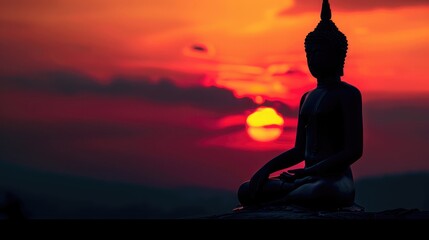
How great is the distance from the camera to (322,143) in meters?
14.7

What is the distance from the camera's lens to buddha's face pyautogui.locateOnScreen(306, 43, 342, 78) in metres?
14.8

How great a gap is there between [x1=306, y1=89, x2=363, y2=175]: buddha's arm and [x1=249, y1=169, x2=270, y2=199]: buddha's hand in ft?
2.08

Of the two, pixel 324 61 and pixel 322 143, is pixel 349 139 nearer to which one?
pixel 322 143

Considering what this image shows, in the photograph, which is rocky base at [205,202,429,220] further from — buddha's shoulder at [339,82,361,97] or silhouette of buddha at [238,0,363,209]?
buddha's shoulder at [339,82,361,97]

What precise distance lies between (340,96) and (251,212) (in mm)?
2015

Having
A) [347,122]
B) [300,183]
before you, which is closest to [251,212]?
[300,183]

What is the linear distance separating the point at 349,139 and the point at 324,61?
3.64 feet

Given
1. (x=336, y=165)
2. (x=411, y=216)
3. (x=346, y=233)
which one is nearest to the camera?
(x=346, y=233)

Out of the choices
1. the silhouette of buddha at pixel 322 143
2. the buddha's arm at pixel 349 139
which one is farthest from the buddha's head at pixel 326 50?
the buddha's arm at pixel 349 139

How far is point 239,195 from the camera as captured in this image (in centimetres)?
1466

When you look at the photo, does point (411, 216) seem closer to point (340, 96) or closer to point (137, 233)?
point (340, 96)

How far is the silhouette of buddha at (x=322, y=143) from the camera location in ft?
46.5

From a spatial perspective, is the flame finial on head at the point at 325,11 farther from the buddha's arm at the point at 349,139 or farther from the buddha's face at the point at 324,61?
the buddha's arm at the point at 349,139

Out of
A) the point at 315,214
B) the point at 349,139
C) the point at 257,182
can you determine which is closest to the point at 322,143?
the point at 349,139
